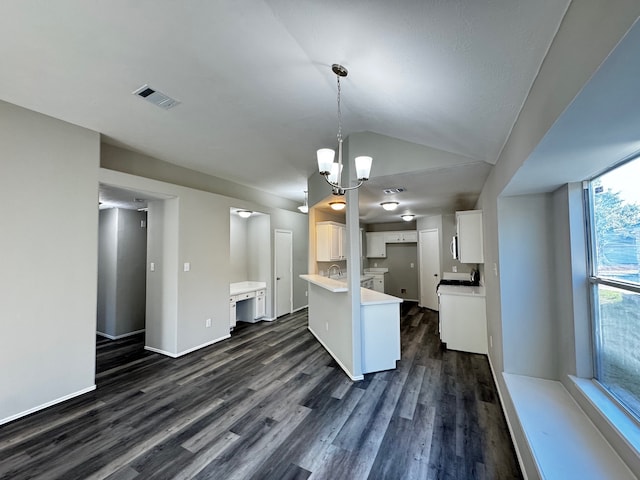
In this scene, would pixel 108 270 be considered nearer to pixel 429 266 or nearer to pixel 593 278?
→ pixel 593 278

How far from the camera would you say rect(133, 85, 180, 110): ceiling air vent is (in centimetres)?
246

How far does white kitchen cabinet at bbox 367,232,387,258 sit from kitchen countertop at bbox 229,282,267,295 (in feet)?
12.4

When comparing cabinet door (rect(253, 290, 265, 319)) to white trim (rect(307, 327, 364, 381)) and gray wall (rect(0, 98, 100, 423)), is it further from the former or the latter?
gray wall (rect(0, 98, 100, 423))

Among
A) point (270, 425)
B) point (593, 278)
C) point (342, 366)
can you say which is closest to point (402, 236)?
point (342, 366)

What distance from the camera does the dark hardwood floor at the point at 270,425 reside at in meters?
1.95

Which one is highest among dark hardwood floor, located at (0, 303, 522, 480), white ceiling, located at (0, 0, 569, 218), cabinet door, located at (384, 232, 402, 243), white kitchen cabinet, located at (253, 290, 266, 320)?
white ceiling, located at (0, 0, 569, 218)

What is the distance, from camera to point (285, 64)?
214 cm

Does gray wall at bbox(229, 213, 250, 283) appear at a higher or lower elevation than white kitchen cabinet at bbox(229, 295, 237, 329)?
higher

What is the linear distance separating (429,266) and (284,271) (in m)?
3.66

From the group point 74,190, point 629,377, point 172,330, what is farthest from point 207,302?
point 629,377

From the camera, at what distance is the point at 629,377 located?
155cm

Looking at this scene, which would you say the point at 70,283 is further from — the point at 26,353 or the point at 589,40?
the point at 589,40

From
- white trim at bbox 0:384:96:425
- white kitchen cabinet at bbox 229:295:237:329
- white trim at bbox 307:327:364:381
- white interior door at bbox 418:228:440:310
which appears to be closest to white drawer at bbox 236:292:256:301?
white kitchen cabinet at bbox 229:295:237:329

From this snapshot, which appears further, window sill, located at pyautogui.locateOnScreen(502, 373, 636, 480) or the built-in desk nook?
the built-in desk nook
